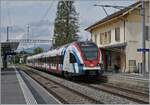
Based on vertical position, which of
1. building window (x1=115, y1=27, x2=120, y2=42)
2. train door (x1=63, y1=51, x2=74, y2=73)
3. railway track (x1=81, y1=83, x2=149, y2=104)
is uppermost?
building window (x1=115, y1=27, x2=120, y2=42)

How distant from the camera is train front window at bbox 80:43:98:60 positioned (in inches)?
1199

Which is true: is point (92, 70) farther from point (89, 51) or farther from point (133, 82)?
point (133, 82)

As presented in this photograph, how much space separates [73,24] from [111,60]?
31.2m

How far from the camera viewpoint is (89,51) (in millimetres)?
30734

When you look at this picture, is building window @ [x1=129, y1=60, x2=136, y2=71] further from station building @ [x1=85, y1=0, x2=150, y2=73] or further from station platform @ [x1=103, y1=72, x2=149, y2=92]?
station platform @ [x1=103, y1=72, x2=149, y2=92]

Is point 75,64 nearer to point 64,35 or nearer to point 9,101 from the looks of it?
point 9,101

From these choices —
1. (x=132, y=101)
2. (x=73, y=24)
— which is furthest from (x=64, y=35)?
(x=132, y=101)

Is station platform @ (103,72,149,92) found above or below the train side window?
below

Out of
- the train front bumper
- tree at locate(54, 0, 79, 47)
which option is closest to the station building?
the train front bumper

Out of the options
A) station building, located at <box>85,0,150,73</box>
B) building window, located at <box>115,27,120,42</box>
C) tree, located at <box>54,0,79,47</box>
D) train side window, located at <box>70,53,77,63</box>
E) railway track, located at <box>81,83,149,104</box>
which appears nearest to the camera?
railway track, located at <box>81,83,149,104</box>

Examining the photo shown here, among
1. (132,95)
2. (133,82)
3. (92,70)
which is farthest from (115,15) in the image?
(132,95)

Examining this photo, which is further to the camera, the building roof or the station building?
the station building

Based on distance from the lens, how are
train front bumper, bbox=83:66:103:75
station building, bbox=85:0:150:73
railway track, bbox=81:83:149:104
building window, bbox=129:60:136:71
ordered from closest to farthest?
1. railway track, bbox=81:83:149:104
2. train front bumper, bbox=83:66:103:75
3. station building, bbox=85:0:150:73
4. building window, bbox=129:60:136:71

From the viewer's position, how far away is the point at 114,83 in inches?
1198
